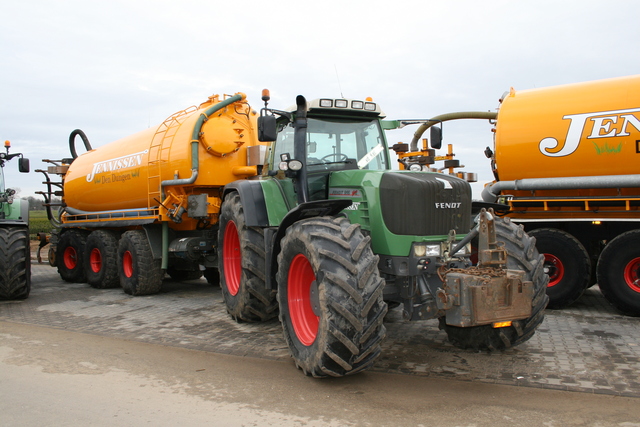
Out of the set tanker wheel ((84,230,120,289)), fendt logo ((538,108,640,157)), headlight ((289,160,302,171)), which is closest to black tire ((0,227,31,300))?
tanker wheel ((84,230,120,289))

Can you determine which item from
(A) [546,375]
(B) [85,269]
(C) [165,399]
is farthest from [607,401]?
(B) [85,269]

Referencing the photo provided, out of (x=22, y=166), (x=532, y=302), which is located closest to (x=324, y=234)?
(x=532, y=302)

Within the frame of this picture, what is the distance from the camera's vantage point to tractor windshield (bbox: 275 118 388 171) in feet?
20.9

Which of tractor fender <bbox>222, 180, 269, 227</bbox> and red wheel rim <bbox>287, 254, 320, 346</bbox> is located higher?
tractor fender <bbox>222, 180, 269, 227</bbox>

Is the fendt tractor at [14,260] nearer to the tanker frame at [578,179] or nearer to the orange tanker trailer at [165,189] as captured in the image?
the orange tanker trailer at [165,189]

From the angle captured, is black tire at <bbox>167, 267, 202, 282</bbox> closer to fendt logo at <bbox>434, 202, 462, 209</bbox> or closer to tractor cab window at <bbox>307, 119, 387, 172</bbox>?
tractor cab window at <bbox>307, 119, 387, 172</bbox>

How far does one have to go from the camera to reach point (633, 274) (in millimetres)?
7891

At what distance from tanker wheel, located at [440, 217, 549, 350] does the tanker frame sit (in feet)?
6.64

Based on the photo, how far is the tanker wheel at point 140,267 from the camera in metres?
10.2

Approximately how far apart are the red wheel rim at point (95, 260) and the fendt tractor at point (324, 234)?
1459 mm

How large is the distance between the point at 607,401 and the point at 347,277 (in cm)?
237

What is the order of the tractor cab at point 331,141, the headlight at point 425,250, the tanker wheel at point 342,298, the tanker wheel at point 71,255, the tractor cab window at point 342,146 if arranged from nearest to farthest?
the tanker wheel at point 342,298 < the headlight at point 425,250 < the tractor cab at point 331,141 < the tractor cab window at point 342,146 < the tanker wheel at point 71,255

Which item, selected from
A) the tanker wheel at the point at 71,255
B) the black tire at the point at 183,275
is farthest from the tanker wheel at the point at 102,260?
the black tire at the point at 183,275

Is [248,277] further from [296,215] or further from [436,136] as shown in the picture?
[436,136]
